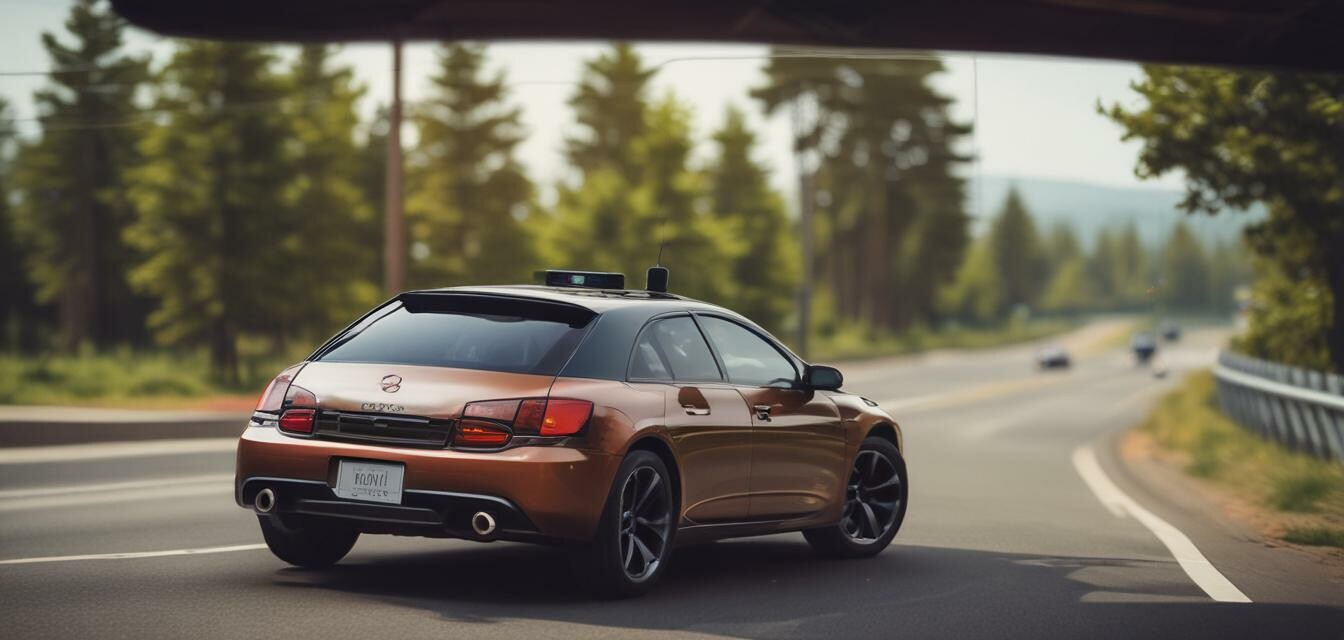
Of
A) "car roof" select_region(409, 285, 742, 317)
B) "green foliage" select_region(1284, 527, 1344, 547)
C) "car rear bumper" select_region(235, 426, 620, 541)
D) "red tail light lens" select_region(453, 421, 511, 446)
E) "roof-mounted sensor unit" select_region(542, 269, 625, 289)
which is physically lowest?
"green foliage" select_region(1284, 527, 1344, 547)

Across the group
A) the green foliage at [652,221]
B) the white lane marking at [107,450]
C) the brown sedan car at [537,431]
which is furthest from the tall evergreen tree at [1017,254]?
the brown sedan car at [537,431]

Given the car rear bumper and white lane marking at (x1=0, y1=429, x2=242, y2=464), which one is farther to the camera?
white lane marking at (x1=0, y1=429, x2=242, y2=464)

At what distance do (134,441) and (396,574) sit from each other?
13.5 meters

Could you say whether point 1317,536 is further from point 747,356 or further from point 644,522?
point 644,522

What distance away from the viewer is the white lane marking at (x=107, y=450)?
1860 cm

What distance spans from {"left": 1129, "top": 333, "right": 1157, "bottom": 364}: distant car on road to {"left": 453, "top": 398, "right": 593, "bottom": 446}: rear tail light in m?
70.6

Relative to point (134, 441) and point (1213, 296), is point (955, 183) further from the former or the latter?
point (134, 441)

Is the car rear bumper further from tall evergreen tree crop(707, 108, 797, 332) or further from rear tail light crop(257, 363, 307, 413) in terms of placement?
tall evergreen tree crop(707, 108, 797, 332)

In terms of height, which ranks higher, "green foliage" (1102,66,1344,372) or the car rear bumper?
"green foliage" (1102,66,1344,372)

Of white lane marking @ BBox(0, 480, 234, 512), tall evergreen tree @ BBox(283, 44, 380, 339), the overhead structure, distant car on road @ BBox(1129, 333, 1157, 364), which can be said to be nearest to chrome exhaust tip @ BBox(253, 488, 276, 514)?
white lane marking @ BBox(0, 480, 234, 512)

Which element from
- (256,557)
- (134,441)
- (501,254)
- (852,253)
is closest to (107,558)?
(256,557)

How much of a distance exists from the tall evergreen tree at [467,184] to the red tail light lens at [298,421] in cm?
6472

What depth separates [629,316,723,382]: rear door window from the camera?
8.61 m

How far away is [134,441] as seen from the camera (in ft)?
70.6
